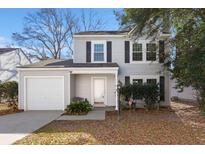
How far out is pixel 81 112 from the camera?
1727 centimetres

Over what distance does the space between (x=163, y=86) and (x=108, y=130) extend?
32.8 feet

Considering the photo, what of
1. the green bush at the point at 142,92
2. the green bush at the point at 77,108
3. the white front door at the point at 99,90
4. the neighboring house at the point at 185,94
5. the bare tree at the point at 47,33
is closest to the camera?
the green bush at the point at 77,108

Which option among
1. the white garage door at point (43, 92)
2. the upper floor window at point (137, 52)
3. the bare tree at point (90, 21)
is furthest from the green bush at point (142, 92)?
the bare tree at point (90, 21)

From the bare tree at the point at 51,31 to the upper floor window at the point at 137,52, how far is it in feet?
58.3

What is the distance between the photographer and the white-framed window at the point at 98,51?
2027 cm

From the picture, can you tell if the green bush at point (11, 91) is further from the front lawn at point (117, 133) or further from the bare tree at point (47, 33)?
the bare tree at point (47, 33)

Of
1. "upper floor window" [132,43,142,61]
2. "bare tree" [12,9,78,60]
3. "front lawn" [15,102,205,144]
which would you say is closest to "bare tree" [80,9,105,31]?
"bare tree" [12,9,78,60]

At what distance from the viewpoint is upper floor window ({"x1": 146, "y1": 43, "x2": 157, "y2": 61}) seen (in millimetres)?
20109

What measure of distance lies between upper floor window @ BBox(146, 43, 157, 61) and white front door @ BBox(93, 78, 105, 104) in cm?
354

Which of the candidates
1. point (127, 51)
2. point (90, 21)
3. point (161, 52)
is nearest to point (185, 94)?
point (161, 52)

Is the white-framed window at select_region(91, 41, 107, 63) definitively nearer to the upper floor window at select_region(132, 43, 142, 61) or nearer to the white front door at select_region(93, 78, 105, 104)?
the white front door at select_region(93, 78, 105, 104)
